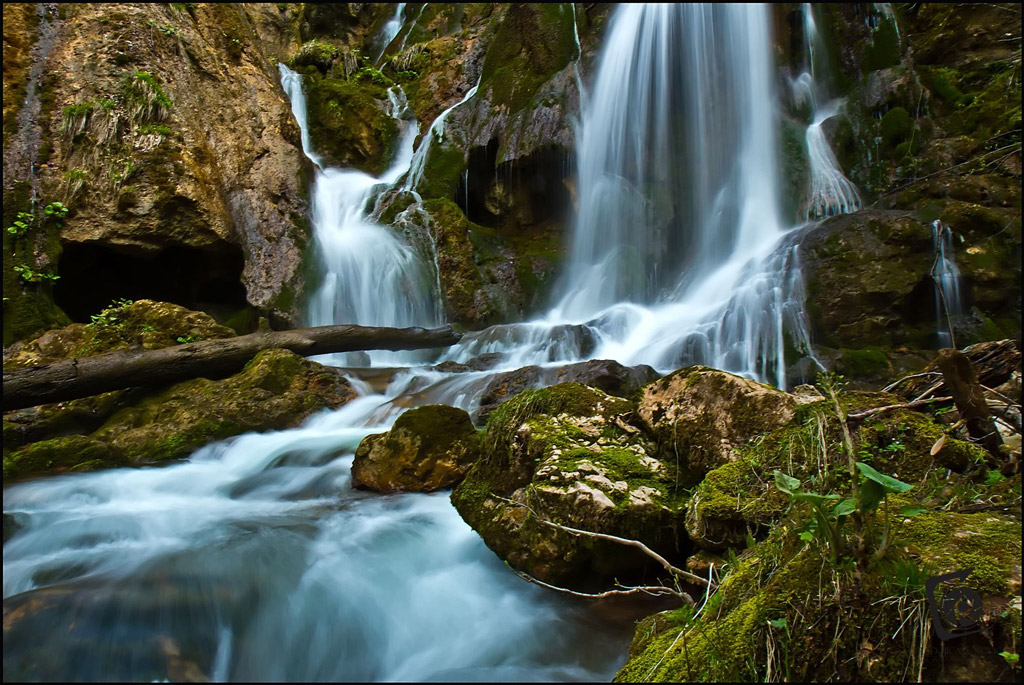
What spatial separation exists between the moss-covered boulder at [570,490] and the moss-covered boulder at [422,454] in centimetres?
81

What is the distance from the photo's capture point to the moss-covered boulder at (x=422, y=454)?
15.8ft

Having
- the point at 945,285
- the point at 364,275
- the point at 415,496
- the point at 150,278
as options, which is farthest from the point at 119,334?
the point at 945,285

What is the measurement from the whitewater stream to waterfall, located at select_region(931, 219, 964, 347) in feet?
5.77

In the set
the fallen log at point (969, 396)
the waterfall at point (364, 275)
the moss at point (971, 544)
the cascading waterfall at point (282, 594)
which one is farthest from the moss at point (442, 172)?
the moss at point (971, 544)

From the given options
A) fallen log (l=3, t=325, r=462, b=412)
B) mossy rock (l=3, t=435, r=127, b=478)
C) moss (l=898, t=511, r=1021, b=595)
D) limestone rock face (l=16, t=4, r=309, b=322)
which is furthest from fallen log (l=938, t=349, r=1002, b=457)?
limestone rock face (l=16, t=4, r=309, b=322)

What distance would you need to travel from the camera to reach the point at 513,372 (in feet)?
25.5

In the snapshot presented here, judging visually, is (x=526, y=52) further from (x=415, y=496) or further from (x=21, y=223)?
(x=415, y=496)

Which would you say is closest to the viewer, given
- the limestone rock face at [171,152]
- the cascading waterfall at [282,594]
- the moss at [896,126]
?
the cascading waterfall at [282,594]

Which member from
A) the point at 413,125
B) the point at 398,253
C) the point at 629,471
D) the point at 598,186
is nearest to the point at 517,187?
the point at 598,186

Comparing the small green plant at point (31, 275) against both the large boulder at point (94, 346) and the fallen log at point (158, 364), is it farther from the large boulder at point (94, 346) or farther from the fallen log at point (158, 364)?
the fallen log at point (158, 364)

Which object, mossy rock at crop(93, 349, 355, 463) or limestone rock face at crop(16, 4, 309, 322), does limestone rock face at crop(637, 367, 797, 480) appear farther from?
limestone rock face at crop(16, 4, 309, 322)

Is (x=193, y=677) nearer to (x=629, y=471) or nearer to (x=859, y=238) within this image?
(x=629, y=471)

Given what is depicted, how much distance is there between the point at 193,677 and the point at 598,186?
12.1 metres

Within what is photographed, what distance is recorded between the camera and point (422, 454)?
4859 mm
